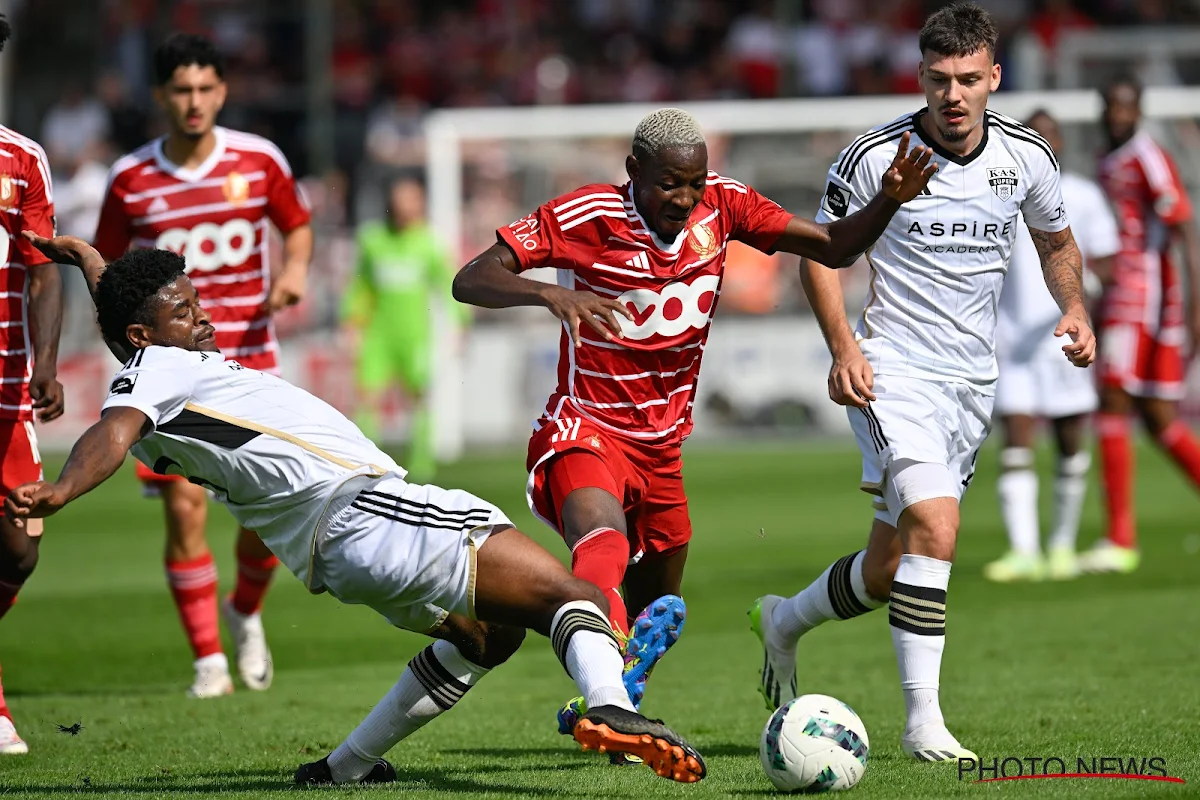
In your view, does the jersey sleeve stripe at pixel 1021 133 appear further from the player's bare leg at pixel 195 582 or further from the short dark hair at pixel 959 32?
the player's bare leg at pixel 195 582

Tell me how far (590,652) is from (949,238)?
2.27m

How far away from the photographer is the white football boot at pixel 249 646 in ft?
27.1

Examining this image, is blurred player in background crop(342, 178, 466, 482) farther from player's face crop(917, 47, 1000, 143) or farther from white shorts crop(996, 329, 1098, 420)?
player's face crop(917, 47, 1000, 143)

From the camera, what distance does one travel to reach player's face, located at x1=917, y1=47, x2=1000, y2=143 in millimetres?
6020

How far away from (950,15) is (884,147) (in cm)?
52

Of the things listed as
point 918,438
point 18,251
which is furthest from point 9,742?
point 918,438

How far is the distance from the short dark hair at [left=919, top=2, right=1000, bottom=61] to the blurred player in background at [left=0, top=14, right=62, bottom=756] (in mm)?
3382

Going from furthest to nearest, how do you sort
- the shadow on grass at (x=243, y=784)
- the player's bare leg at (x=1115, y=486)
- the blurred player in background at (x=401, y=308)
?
the blurred player in background at (x=401, y=308)
the player's bare leg at (x=1115, y=486)
the shadow on grass at (x=243, y=784)

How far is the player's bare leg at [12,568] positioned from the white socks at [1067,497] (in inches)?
277

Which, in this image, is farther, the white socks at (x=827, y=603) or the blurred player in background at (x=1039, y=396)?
the blurred player in background at (x=1039, y=396)

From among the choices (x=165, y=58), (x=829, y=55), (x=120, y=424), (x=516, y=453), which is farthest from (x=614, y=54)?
(x=120, y=424)

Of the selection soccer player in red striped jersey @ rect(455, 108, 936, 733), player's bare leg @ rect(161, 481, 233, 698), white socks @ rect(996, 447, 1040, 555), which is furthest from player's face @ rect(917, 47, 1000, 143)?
white socks @ rect(996, 447, 1040, 555)

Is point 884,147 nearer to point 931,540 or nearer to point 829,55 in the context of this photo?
point 931,540

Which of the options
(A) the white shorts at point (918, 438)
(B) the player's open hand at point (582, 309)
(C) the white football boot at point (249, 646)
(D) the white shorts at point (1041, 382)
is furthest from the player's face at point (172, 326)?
(D) the white shorts at point (1041, 382)
